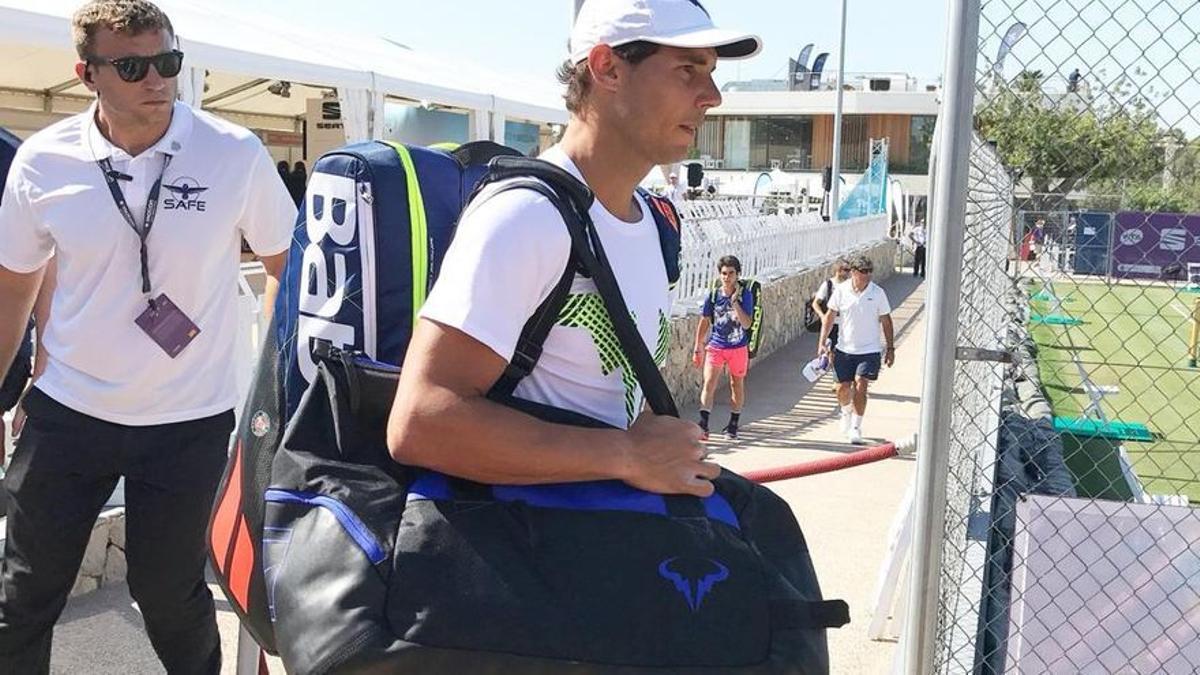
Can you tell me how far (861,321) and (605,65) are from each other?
30.3 feet

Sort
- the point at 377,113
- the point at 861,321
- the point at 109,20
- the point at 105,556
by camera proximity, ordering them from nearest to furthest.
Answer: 1. the point at 109,20
2. the point at 105,556
3. the point at 861,321
4. the point at 377,113

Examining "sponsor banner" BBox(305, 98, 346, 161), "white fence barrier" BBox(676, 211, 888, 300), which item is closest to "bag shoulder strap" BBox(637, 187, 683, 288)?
"white fence barrier" BBox(676, 211, 888, 300)

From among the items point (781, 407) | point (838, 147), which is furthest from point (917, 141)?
point (781, 407)

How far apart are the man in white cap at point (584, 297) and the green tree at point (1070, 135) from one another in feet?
5.16

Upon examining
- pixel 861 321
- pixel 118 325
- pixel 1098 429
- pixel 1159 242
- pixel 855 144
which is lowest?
pixel 1098 429

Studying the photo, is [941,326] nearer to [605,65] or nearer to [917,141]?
[605,65]

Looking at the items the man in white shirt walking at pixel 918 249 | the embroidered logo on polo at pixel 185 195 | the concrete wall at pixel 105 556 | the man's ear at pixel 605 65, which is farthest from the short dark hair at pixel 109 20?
the man in white shirt walking at pixel 918 249

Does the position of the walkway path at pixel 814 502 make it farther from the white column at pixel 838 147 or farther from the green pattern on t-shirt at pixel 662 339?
the white column at pixel 838 147

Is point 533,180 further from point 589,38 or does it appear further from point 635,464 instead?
point 635,464

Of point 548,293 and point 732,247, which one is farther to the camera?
point 732,247

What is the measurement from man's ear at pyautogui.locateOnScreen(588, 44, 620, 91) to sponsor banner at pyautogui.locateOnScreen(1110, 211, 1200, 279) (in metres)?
3.36

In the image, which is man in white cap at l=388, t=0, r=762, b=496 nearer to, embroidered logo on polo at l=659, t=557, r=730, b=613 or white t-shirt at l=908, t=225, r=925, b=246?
embroidered logo on polo at l=659, t=557, r=730, b=613

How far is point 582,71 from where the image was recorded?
1720 mm

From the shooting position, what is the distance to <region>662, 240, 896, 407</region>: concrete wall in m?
11.4
